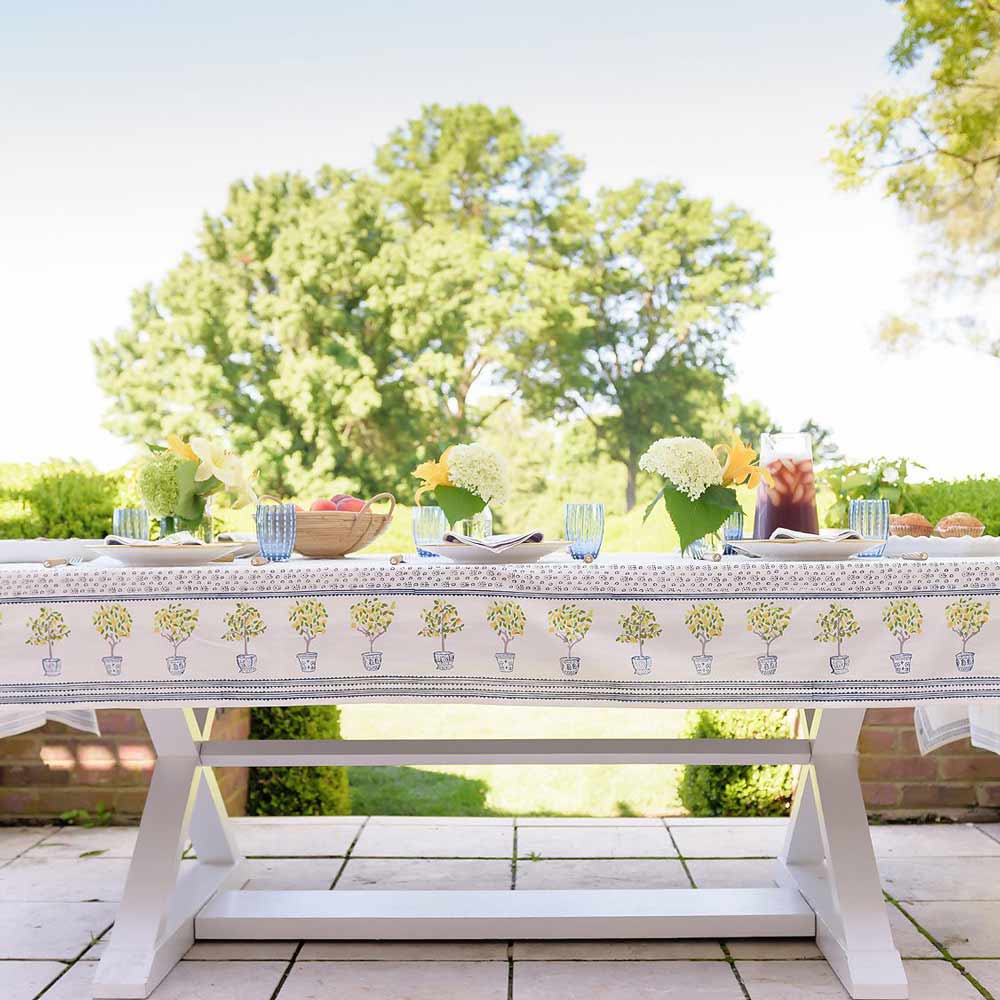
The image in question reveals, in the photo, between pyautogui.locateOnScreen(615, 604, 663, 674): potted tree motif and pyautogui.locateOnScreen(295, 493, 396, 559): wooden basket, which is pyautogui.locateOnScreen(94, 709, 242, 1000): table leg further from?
pyautogui.locateOnScreen(615, 604, 663, 674): potted tree motif

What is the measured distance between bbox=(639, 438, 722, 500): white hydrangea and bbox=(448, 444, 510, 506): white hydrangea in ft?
0.87

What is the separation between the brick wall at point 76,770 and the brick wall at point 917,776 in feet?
5.68

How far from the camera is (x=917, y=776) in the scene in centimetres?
290

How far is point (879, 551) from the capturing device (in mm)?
1802

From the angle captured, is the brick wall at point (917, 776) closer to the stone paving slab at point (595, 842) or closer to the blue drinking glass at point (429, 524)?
the stone paving slab at point (595, 842)

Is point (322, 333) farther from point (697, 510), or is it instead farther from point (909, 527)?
point (697, 510)

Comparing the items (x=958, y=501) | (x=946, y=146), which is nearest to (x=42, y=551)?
(x=958, y=501)

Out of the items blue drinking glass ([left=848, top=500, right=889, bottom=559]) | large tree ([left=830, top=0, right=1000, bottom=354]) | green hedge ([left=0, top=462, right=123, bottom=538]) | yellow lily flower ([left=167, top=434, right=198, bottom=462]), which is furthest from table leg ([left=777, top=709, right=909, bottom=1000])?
large tree ([left=830, top=0, right=1000, bottom=354])

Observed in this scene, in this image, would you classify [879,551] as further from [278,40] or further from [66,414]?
[278,40]

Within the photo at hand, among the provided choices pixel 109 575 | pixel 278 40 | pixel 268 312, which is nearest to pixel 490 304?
pixel 268 312

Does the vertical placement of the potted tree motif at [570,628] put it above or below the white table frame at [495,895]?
above

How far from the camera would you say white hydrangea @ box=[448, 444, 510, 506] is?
1896mm

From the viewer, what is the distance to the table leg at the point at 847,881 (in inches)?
71.5

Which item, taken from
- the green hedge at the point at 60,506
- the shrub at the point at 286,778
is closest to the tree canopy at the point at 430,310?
the green hedge at the point at 60,506
